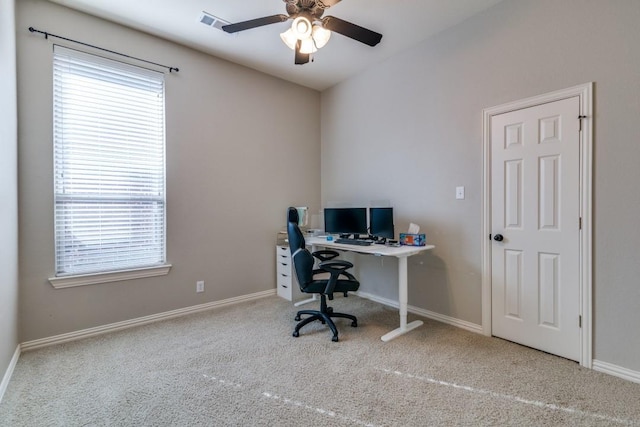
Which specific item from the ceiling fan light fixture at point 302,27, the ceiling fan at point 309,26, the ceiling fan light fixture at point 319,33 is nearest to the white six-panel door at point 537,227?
the ceiling fan at point 309,26

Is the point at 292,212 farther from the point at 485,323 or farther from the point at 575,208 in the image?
the point at 575,208

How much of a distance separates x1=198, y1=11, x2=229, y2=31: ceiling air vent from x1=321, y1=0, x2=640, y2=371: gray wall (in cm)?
175

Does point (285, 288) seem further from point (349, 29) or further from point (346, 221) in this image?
point (349, 29)

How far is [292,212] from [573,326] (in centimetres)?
233

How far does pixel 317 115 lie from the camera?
427cm

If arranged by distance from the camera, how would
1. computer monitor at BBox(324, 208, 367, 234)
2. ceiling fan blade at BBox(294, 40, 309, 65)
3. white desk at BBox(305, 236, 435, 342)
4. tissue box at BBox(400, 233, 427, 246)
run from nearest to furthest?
1. ceiling fan blade at BBox(294, 40, 309, 65)
2. white desk at BBox(305, 236, 435, 342)
3. tissue box at BBox(400, 233, 427, 246)
4. computer monitor at BBox(324, 208, 367, 234)

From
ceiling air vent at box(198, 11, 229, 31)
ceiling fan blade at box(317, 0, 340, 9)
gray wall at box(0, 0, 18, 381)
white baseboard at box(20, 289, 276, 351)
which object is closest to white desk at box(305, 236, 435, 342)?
white baseboard at box(20, 289, 276, 351)

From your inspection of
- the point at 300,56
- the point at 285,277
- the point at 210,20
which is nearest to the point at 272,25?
the point at 210,20

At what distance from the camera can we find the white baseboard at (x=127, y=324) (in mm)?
2386

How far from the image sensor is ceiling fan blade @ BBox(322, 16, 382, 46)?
196cm

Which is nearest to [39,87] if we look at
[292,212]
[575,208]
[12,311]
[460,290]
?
[12,311]

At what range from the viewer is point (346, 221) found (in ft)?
11.4

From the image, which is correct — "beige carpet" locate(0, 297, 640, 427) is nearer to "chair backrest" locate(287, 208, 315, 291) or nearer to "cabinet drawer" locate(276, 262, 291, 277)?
"chair backrest" locate(287, 208, 315, 291)

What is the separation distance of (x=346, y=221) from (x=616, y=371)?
8.00 ft
